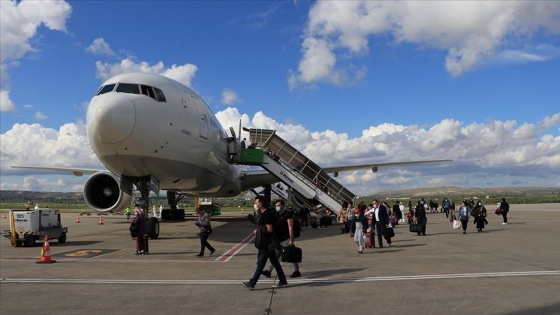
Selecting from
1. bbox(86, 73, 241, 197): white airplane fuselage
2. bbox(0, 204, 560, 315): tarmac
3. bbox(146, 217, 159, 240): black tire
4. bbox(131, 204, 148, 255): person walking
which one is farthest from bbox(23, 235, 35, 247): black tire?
bbox(131, 204, 148, 255): person walking

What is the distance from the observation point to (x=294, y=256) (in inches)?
344

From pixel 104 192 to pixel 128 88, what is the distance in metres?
8.68

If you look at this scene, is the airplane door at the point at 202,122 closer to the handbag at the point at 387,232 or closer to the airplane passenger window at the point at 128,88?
the airplane passenger window at the point at 128,88

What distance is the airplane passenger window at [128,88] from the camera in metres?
14.5

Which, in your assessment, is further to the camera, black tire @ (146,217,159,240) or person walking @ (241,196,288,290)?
black tire @ (146,217,159,240)

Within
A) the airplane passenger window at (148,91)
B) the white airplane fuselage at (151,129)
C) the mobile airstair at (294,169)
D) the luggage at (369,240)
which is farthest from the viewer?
the mobile airstair at (294,169)

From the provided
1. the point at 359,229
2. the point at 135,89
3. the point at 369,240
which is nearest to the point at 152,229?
the point at 135,89

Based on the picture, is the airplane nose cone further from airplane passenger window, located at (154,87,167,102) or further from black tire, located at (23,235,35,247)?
black tire, located at (23,235,35,247)

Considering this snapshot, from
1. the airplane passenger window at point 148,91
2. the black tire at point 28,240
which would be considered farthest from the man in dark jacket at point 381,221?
the black tire at point 28,240

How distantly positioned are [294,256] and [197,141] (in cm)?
961

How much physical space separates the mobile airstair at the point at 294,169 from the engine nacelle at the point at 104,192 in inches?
228

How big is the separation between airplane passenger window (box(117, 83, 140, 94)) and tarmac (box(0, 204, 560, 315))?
484 centimetres

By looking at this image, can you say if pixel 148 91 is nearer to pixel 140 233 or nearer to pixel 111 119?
pixel 111 119

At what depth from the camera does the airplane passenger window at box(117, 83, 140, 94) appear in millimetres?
14547
